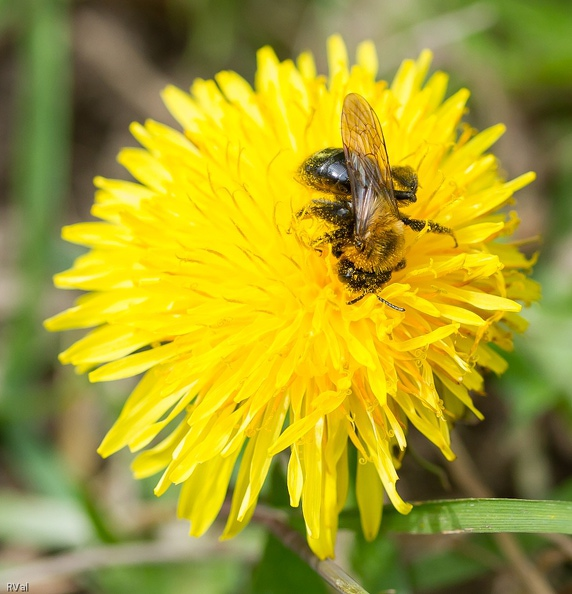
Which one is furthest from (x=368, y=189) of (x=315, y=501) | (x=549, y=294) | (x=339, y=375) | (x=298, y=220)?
(x=549, y=294)

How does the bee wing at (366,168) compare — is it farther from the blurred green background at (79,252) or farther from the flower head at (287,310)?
the blurred green background at (79,252)

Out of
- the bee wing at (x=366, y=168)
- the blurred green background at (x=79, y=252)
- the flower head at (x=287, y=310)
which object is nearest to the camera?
the bee wing at (x=366, y=168)

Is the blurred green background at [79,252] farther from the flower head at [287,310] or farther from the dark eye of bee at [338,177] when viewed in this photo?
the dark eye of bee at [338,177]

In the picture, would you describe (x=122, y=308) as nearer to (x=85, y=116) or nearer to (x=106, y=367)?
(x=106, y=367)

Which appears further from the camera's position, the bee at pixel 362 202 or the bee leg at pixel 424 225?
the bee leg at pixel 424 225

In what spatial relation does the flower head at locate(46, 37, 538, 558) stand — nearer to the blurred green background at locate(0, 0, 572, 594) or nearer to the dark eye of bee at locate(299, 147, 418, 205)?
the dark eye of bee at locate(299, 147, 418, 205)

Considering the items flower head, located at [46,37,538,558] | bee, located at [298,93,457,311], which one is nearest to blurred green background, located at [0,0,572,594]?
flower head, located at [46,37,538,558]

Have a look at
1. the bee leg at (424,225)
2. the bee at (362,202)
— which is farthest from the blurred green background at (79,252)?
the bee leg at (424,225)

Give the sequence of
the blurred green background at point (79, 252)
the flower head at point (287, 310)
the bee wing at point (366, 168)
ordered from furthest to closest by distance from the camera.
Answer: the blurred green background at point (79, 252), the flower head at point (287, 310), the bee wing at point (366, 168)

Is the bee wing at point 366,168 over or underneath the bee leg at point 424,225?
over
